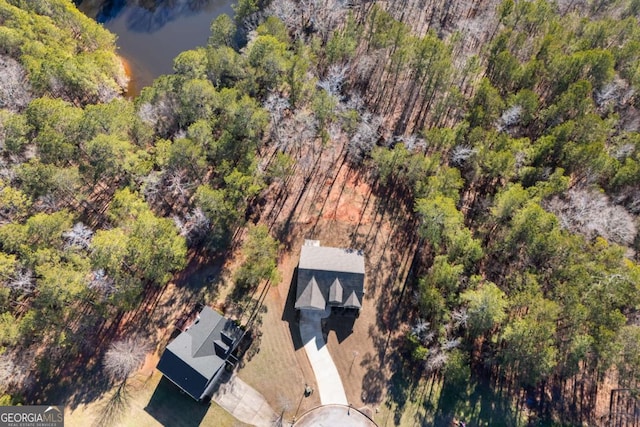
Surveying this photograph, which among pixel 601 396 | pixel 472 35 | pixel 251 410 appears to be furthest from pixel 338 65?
pixel 601 396

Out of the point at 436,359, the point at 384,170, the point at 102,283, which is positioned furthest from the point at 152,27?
the point at 436,359

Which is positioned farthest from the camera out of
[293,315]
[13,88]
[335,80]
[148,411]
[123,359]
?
[335,80]

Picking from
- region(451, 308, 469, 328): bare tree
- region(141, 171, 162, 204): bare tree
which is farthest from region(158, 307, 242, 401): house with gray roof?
region(451, 308, 469, 328): bare tree

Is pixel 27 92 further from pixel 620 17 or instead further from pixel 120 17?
pixel 620 17

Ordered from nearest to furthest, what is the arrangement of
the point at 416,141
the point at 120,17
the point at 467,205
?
the point at 467,205, the point at 416,141, the point at 120,17

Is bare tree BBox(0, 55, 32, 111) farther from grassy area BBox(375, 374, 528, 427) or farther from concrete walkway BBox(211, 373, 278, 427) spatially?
grassy area BBox(375, 374, 528, 427)

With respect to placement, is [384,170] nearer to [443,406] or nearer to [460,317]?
[460,317]
